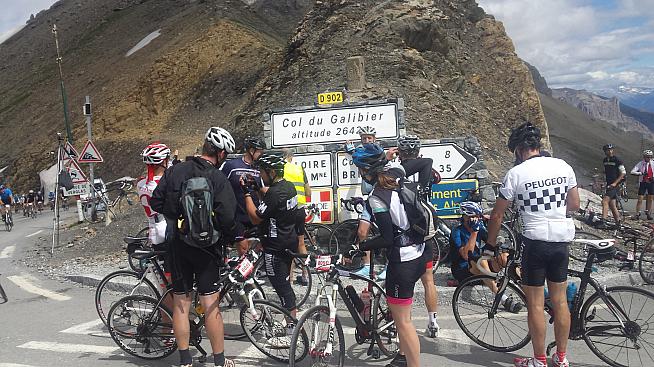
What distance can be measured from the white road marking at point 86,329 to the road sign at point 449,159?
5.26 m

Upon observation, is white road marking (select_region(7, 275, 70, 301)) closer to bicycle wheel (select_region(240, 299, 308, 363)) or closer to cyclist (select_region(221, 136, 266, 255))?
cyclist (select_region(221, 136, 266, 255))

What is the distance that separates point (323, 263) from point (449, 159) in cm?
476

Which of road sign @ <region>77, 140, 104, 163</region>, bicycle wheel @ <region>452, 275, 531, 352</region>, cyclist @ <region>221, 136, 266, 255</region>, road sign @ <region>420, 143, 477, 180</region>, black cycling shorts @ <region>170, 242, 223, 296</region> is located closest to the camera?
black cycling shorts @ <region>170, 242, 223, 296</region>

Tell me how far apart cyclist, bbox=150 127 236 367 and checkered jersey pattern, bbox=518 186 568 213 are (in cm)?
239

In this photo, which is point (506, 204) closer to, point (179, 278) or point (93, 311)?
point (179, 278)

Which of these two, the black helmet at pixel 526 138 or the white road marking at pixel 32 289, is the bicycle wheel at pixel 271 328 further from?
the white road marking at pixel 32 289

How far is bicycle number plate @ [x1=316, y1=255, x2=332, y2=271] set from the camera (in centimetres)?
423

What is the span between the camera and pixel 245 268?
480cm

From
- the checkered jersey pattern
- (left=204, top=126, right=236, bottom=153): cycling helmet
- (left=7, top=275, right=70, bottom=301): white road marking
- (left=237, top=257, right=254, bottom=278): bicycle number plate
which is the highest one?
(left=204, top=126, right=236, bottom=153): cycling helmet

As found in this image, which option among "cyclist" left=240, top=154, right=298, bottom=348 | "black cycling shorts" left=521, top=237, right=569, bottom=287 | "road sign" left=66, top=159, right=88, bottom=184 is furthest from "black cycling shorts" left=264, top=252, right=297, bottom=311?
"road sign" left=66, top=159, right=88, bottom=184

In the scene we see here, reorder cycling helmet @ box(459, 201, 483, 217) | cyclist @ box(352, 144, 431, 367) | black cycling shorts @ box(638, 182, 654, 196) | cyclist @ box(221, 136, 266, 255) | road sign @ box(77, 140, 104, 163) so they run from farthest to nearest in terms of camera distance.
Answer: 1. black cycling shorts @ box(638, 182, 654, 196)
2. road sign @ box(77, 140, 104, 163)
3. cycling helmet @ box(459, 201, 483, 217)
4. cyclist @ box(221, 136, 266, 255)
5. cyclist @ box(352, 144, 431, 367)

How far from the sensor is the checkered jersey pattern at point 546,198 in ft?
13.4

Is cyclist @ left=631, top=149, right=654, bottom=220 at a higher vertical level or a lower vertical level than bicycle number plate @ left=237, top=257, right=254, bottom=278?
higher

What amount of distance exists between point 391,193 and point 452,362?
6.03ft
